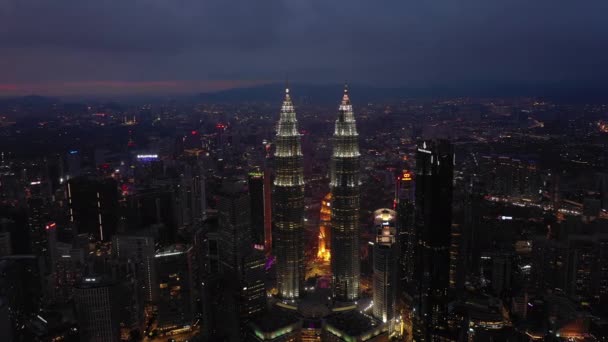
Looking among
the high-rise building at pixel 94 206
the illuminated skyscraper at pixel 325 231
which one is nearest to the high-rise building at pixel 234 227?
the illuminated skyscraper at pixel 325 231

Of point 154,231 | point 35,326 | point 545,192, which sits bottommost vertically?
point 35,326

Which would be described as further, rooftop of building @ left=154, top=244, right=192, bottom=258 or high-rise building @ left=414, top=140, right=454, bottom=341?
rooftop of building @ left=154, top=244, right=192, bottom=258

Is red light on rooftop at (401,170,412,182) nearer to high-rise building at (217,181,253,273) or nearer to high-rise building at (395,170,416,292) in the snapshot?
high-rise building at (395,170,416,292)

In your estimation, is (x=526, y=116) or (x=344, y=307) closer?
(x=526, y=116)

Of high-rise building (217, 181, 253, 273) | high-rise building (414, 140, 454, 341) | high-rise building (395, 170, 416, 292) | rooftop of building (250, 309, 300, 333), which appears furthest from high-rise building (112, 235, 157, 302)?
high-rise building (414, 140, 454, 341)

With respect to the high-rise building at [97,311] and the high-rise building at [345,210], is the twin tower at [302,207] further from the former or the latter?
the high-rise building at [97,311]

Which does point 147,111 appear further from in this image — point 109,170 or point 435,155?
point 435,155

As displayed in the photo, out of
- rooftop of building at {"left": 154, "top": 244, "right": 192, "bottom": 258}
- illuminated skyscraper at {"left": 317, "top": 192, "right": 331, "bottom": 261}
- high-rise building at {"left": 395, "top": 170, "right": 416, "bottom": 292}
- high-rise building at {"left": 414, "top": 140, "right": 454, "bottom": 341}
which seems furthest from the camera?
illuminated skyscraper at {"left": 317, "top": 192, "right": 331, "bottom": 261}

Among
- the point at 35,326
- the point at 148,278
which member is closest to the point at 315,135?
the point at 148,278
